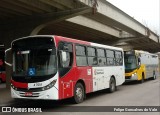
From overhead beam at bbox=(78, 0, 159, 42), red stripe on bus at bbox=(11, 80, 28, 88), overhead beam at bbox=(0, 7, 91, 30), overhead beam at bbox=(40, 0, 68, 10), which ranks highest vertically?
overhead beam at bbox=(78, 0, 159, 42)

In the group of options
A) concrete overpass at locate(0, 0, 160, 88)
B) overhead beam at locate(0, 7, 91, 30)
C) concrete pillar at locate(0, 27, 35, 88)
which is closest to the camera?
concrete overpass at locate(0, 0, 160, 88)

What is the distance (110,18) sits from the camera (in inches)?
989

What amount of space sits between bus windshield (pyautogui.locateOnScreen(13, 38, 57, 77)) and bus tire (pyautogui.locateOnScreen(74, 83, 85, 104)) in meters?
1.76

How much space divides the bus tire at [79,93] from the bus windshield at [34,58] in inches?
69.4

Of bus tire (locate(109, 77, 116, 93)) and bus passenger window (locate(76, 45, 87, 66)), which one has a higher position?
bus passenger window (locate(76, 45, 87, 66))

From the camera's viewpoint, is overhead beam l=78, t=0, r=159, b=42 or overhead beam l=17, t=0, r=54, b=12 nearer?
overhead beam l=17, t=0, r=54, b=12

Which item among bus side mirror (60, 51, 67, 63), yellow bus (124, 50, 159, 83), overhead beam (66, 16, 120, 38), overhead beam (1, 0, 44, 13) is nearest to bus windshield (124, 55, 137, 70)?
yellow bus (124, 50, 159, 83)

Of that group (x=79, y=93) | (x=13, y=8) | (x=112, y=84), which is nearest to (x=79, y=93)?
(x=79, y=93)

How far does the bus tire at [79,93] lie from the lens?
13.1 m

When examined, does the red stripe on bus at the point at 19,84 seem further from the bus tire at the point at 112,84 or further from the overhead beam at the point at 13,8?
the overhead beam at the point at 13,8

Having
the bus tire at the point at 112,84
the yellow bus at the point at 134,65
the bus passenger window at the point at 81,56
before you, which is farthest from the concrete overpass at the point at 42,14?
the bus passenger window at the point at 81,56

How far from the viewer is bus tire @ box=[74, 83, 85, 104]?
515 inches

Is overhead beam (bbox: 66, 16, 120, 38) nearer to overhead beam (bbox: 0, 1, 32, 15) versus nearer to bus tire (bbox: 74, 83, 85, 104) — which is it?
overhead beam (bbox: 0, 1, 32, 15)

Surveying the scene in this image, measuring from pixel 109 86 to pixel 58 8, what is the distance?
6035 mm
